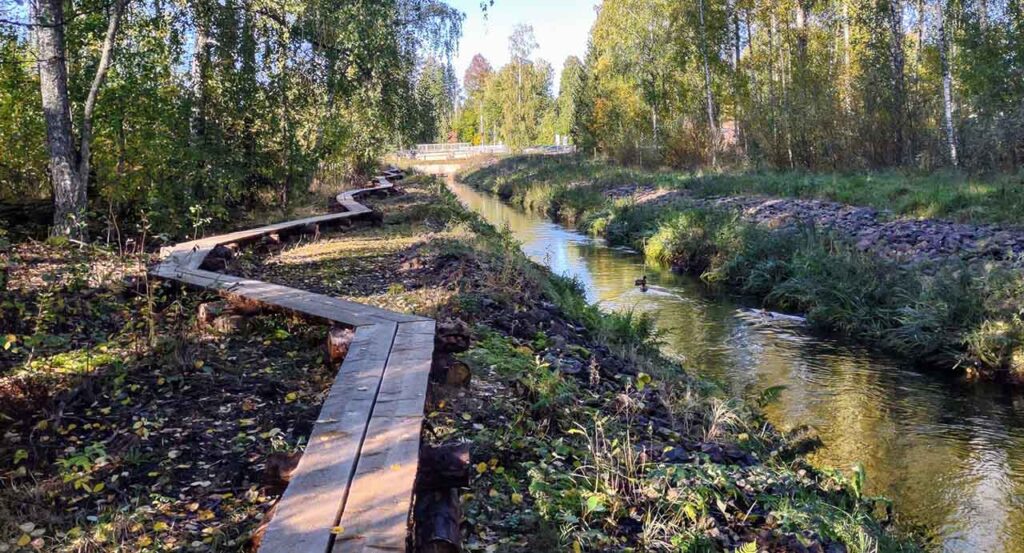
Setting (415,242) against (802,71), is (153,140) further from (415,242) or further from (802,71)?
(802,71)

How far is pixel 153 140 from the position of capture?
9328 mm

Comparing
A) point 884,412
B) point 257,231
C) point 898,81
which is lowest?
point 884,412

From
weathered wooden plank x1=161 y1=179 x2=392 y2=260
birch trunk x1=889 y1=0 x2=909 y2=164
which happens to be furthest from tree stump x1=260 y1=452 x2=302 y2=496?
birch trunk x1=889 y1=0 x2=909 y2=164

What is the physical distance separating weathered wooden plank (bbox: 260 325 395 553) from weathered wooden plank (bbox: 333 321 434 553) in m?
0.04

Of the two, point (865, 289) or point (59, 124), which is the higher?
point (59, 124)

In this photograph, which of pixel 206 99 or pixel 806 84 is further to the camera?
pixel 806 84

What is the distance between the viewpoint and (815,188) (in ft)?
53.8

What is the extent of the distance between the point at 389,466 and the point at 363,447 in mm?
216

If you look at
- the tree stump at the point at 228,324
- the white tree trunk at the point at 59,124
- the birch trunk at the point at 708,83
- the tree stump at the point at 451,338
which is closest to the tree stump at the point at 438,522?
the tree stump at the point at 451,338

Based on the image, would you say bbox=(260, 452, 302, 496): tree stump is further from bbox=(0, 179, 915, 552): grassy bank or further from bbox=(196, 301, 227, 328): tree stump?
bbox=(196, 301, 227, 328): tree stump

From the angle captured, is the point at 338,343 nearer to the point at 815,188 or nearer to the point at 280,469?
the point at 280,469

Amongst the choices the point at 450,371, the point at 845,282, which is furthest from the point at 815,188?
the point at 450,371

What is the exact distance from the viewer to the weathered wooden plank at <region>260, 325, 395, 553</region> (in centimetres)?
214

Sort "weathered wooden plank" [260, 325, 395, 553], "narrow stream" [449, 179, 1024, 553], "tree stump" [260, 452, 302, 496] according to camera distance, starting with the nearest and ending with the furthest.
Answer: "weathered wooden plank" [260, 325, 395, 553]
"tree stump" [260, 452, 302, 496]
"narrow stream" [449, 179, 1024, 553]
